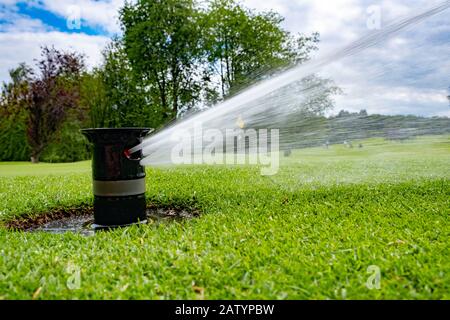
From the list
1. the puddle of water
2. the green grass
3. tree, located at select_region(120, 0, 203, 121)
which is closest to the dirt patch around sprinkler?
the puddle of water

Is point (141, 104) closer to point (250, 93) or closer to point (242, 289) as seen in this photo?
point (250, 93)

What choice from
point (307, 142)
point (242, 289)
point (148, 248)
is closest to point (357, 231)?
point (242, 289)

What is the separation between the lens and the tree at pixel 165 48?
825 inches

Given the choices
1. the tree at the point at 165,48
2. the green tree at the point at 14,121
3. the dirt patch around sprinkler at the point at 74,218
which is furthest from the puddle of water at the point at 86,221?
the green tree at the point at 14,121

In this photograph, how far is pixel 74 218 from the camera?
451 centimetres

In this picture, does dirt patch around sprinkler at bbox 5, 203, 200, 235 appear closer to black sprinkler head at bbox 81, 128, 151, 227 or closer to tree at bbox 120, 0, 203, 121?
black sprinkler head at bbox 81, 128, 151, 227

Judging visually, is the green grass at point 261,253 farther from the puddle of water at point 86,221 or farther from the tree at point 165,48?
the tree at point 165,48

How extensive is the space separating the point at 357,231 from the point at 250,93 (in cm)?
260

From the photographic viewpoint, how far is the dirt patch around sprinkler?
3.99m

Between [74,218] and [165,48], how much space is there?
18.0 metres

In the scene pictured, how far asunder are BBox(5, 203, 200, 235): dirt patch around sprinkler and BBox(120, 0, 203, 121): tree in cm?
1610

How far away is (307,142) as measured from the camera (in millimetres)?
5930

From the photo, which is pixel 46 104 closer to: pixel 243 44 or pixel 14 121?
pixel 14 121

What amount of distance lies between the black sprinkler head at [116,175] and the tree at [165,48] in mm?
17209
